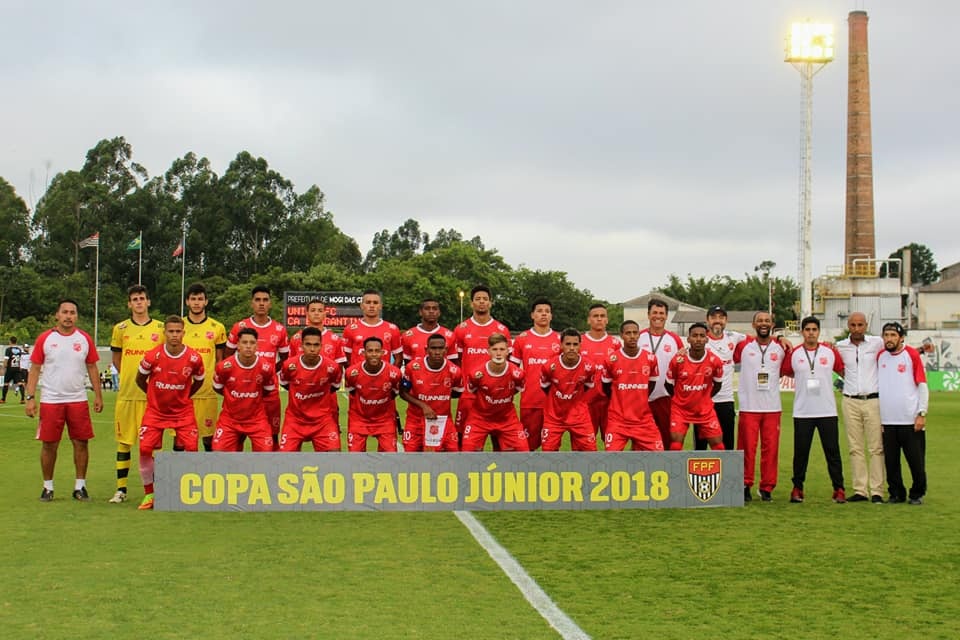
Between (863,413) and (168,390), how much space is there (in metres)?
7.10

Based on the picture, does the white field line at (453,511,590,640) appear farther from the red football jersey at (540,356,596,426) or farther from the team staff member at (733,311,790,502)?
the team staff member at (733,311,790,502)

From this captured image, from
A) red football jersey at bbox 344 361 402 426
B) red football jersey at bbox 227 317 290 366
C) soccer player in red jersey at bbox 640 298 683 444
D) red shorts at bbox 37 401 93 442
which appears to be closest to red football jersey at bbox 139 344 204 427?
red shorts at bbox 37 401 93 442

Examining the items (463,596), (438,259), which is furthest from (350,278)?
(463,596)

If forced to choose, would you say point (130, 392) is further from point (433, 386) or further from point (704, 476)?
point (704, 476)

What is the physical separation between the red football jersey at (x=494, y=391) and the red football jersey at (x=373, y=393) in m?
0.81

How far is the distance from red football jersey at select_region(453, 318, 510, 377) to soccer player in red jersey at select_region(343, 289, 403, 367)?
68cm

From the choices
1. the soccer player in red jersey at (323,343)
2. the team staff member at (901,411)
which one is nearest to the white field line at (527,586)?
the soccer player in red jersey at (323,343)

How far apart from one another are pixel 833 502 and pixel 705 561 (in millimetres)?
3784

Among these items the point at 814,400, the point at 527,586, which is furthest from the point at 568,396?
the point at 527,586

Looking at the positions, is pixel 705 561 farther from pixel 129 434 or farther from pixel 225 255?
pixel 225 255

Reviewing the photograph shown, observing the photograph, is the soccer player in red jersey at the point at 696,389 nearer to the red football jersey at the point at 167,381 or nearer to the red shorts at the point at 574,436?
the red shorts at the point at 574,436

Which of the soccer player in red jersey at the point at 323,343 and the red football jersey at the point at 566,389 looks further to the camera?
the soccer player in red jersey at the point at 323,343

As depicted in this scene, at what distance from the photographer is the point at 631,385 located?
10.7 meters

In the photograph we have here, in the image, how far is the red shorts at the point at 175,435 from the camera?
10000 millimetres
